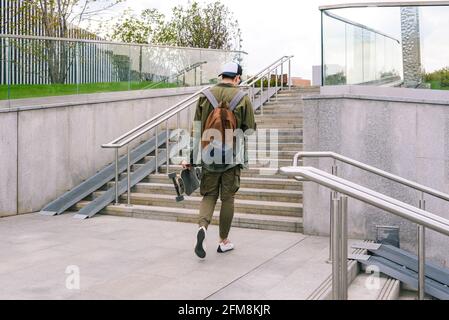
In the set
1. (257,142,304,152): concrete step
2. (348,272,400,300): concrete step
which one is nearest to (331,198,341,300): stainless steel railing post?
(348,272,400,300): concrete step

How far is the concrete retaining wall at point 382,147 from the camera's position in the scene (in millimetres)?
5852

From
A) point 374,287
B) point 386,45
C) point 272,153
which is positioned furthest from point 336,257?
point 272,153

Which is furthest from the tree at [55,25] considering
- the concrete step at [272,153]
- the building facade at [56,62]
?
the concrete step at [272,153]

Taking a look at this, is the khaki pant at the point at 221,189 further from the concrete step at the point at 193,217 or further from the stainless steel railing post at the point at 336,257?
the stainless steel railing post at the point at 336,257

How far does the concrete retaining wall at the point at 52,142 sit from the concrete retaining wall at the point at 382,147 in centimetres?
440

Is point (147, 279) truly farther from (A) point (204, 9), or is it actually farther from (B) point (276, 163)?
(A) point (204, 9)

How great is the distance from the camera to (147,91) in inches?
447

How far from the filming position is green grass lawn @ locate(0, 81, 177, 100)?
8195 millimetres

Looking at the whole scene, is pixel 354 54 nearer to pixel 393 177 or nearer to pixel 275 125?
pixel 275 125

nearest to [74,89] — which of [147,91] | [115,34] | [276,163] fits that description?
[147,91]

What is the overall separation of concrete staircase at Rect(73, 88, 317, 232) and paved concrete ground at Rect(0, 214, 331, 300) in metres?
0.29

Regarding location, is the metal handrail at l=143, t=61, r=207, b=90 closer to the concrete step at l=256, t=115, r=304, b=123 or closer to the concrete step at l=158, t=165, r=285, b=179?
the concrete step at l=256, t=115, r=304, b=123

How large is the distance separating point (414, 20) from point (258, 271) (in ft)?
15.8

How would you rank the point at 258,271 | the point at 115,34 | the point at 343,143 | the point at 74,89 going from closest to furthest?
1. the point at 258,271
2. the point at 343,143
3. the point at 74,89
4. the point at 115,34
